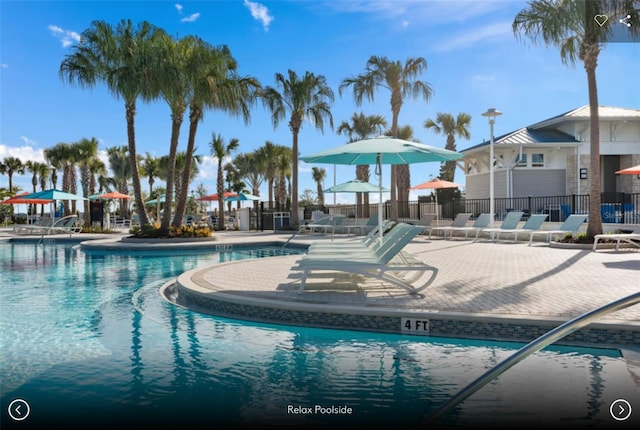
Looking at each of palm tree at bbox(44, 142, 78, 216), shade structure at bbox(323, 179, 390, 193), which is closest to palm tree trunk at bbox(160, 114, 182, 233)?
shade structure at bbox(323, 179, 390, 193)

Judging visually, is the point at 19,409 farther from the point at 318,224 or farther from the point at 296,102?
the point at 296,102

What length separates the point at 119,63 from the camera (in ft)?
65.2

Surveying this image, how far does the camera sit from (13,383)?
4.03 metres

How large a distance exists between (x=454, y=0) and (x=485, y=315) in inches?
158

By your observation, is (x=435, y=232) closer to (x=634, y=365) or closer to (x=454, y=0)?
(x=454, y=0)

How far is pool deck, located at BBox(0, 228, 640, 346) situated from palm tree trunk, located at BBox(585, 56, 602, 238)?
397 centimetres

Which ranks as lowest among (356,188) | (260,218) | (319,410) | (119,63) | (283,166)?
(319,410)

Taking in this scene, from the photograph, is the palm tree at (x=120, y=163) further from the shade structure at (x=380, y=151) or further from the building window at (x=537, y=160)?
the shade structure at (x=380, y=151)

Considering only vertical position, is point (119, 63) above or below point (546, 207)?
above

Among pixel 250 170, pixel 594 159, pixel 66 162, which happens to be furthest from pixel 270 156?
pixel 594 159

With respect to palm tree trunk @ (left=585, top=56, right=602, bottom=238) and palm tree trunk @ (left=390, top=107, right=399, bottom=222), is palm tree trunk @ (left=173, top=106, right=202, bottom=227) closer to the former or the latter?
palm tree trunk @ (left=390, top=107, right=399, bottom=222)

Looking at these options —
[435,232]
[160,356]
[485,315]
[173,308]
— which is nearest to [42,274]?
[173,308]

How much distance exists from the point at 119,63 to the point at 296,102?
8792mm

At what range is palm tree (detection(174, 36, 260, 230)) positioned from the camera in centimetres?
1806
